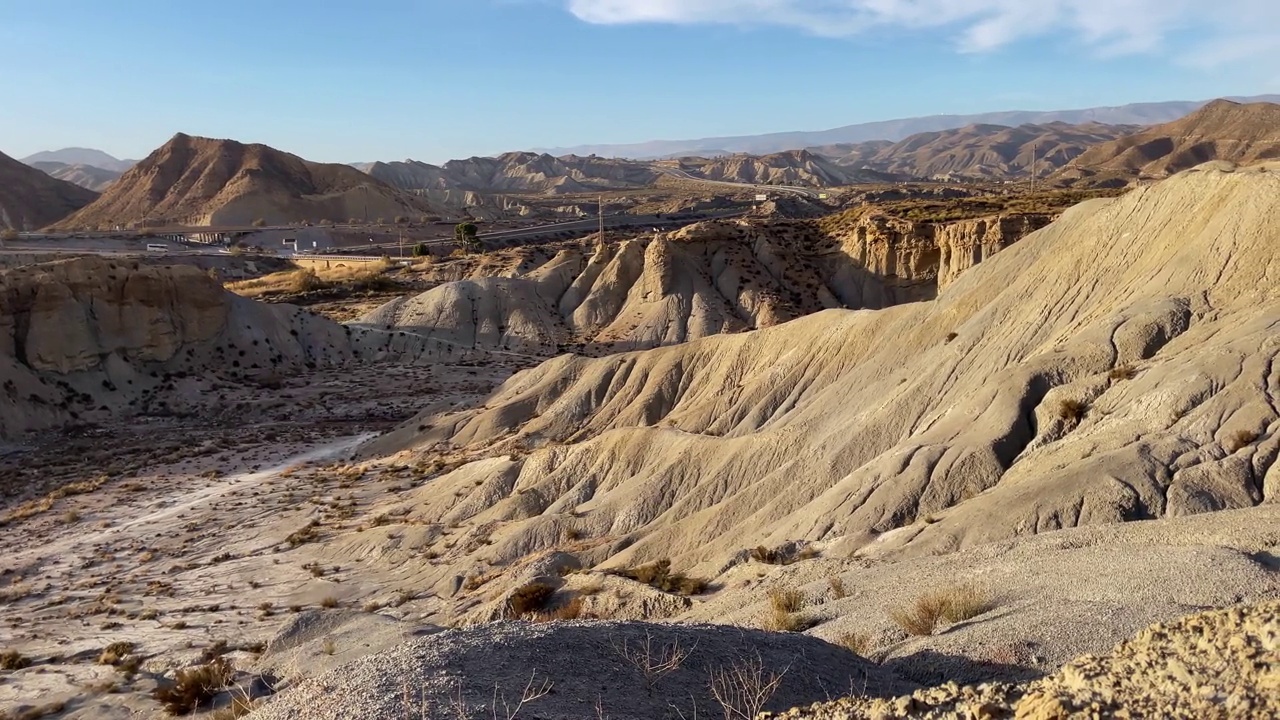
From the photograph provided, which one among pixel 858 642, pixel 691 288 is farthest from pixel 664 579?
pixel 691 288

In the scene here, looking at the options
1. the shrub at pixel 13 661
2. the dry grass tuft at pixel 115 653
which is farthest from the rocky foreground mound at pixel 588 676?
the shrub at pixel 13 661

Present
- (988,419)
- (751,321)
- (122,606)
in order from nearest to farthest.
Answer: (988,419) < (122,606) < (751,321)

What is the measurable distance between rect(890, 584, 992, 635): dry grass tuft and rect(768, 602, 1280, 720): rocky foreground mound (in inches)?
133

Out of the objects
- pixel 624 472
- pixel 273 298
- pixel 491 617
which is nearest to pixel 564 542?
pixel 624 472

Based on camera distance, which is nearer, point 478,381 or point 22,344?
point 22,344

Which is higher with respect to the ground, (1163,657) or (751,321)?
(1163,657)

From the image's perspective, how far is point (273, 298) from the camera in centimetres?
6462

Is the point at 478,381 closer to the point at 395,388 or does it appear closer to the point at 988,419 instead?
the point at 395,388

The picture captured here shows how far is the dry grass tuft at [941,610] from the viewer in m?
9.47

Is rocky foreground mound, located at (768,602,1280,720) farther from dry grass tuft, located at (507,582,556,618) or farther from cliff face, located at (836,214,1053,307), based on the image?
cliff face, located at (836,214,1053,307)

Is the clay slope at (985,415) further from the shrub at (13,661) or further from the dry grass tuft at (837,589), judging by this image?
the shrub at (13,661)

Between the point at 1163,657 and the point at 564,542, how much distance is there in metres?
16.9

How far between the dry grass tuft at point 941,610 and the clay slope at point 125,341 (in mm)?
40612

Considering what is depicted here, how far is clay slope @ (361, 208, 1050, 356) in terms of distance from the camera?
5178 cm
